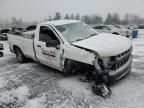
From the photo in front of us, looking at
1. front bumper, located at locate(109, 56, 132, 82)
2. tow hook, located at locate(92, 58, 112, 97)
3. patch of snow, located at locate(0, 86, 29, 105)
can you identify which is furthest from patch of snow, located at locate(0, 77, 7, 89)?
front bumper, located at locate(109, 56, 132, 82)

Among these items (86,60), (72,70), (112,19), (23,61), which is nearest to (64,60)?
(72,70)

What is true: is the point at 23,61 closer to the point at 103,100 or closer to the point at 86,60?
the point at 86,60

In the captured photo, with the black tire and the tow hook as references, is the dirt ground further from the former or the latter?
the black tire

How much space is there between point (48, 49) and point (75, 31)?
40.0 inches

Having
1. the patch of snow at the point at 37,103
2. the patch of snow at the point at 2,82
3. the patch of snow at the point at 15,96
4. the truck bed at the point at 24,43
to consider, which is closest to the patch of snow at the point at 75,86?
the patch of snow at the point at 37,103

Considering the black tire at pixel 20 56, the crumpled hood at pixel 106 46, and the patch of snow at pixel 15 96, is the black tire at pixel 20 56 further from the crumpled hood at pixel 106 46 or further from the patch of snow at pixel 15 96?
the crumpled hood at pixel 106 46

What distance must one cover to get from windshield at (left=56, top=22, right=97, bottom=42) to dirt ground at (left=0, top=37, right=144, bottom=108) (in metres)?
1.23

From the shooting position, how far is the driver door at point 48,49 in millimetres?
5296

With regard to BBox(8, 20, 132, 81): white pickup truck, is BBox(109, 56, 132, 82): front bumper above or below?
below

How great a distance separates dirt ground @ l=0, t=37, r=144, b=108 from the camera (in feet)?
13.0

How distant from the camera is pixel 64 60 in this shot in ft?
16.8

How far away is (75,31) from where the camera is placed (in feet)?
18.6

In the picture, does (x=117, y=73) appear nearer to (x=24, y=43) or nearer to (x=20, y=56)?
(x=24, y=43)

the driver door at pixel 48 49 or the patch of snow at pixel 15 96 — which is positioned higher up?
the driver door at pixel 48 49
